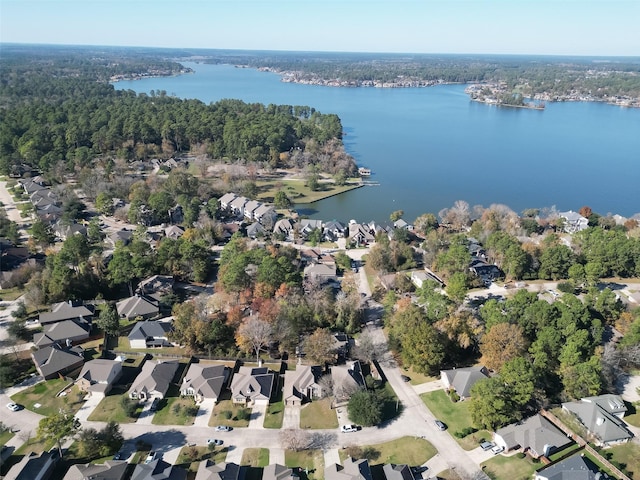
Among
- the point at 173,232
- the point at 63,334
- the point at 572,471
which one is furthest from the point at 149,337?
the point at 572,471

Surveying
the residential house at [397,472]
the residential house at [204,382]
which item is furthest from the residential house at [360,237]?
the residential house at [397,472]

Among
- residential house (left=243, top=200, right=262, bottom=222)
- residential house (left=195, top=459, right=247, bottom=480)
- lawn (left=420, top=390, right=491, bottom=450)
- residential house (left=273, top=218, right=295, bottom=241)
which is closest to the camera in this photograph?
residential house (left=195, top=459, right=247, bottom=480)

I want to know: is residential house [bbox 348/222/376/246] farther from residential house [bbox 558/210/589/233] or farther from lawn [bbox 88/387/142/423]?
lawn [bbox 88/387/142/423]

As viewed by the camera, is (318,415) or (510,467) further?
(318,415)

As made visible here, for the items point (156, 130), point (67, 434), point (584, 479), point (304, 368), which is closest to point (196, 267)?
point (304, 368)

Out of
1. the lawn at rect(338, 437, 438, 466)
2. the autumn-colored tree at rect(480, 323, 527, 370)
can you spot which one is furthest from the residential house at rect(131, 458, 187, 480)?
the autumn-colored tree at rect(480, 323, 527, 370)

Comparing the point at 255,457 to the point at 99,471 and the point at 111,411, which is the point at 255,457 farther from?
the point at 111,411

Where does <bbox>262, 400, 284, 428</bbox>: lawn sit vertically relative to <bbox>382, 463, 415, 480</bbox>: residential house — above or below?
below

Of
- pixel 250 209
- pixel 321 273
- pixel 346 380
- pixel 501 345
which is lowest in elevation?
pixel 346 380
